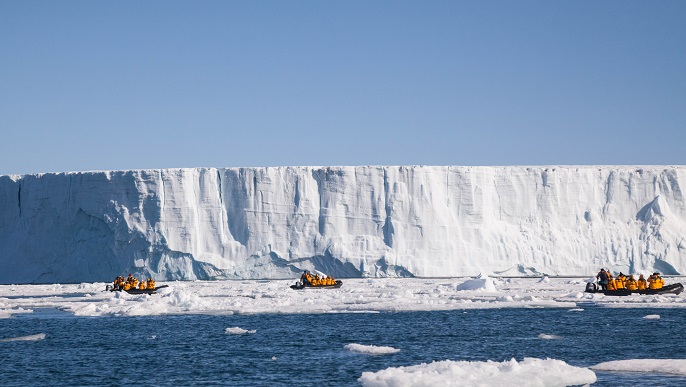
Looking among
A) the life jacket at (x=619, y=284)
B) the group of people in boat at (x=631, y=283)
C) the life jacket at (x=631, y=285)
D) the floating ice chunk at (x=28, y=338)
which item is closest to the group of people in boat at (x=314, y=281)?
the group of people in boat at (x=631, y=283)

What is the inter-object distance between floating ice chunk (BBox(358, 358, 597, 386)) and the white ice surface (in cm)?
758

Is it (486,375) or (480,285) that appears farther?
(480,285)

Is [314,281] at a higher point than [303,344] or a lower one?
higher

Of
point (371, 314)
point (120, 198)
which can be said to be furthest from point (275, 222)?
point (371, 314)

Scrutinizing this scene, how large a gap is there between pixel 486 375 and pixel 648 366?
6.37ft

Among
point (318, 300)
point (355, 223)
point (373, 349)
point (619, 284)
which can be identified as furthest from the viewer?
point (355, 223)

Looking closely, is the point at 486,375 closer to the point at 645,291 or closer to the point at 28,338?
the point at 28,338

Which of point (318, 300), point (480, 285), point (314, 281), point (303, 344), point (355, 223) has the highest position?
point (355, 223)

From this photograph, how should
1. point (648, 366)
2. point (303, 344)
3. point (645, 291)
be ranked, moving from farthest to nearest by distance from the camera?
1. point (645, 291)
2. point (303, 344)
3. point (648, 366)

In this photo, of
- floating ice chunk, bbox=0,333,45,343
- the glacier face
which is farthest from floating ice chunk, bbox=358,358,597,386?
the glacier face

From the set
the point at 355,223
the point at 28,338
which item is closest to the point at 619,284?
the point at 355,223

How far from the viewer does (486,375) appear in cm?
838

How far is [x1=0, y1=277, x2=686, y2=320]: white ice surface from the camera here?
1664 centimetres

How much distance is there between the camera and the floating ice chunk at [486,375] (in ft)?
26.8
